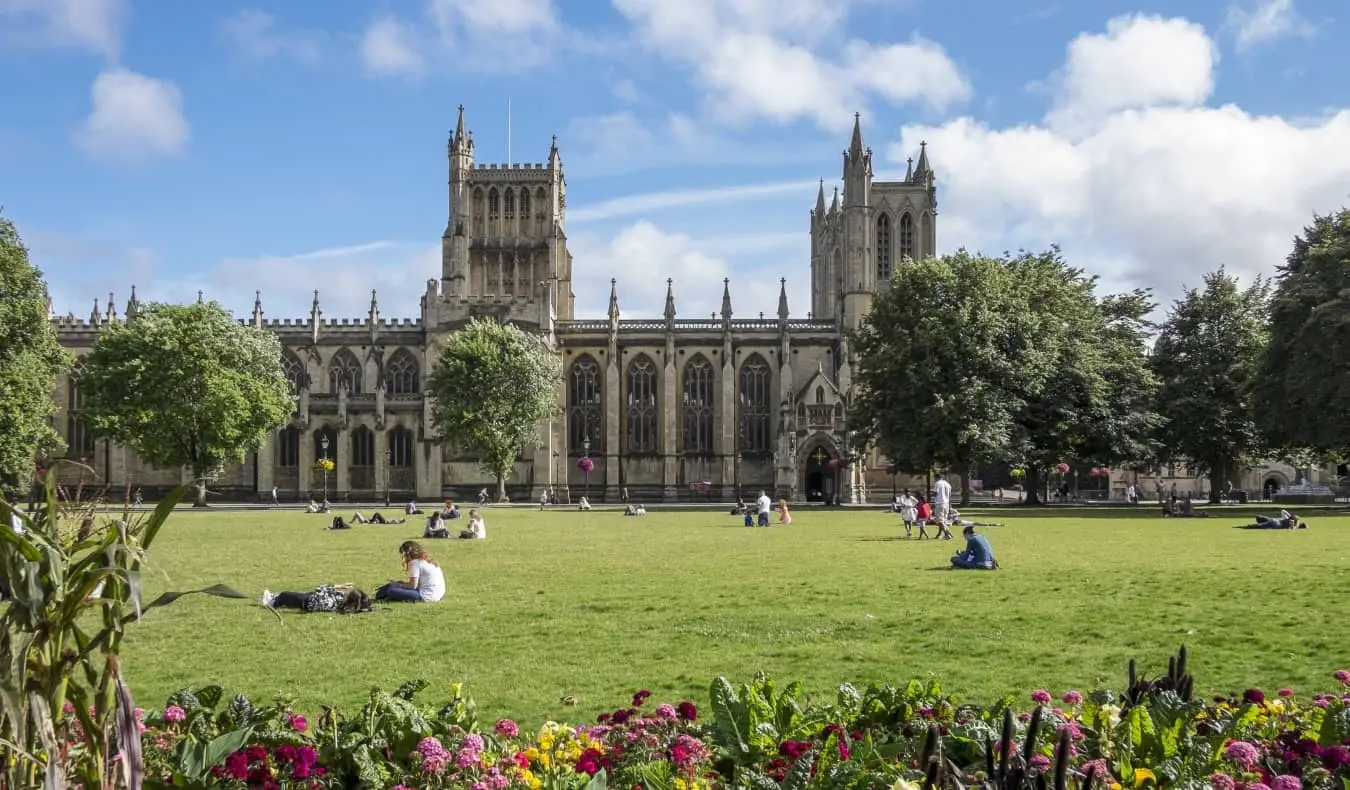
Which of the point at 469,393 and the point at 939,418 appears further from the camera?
the point at 469,393

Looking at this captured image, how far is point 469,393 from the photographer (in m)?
66.1

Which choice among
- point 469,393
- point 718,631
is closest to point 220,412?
point 469,393

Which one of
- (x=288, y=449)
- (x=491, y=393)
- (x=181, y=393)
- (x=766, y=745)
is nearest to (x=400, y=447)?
(x=288, y=449)

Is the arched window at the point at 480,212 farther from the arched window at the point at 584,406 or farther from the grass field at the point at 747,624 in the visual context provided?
the grass field at the point at 747,624

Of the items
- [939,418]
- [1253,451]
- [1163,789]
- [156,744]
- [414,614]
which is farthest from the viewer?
[1253,451]

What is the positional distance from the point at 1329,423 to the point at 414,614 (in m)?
39.6

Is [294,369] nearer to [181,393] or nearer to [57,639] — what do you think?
[181,393]

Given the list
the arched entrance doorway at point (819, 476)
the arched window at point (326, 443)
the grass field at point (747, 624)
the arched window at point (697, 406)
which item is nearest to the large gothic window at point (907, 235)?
the arched window at point (697, 406)

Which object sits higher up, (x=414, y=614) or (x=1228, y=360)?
(x=1228, y=360)

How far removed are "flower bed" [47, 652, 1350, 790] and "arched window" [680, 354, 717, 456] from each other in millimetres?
76910

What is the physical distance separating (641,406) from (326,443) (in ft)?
71.8

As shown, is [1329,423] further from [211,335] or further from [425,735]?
[211,335]

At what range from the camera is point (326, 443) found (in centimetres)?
7969

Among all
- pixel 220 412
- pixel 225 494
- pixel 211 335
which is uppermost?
pixel 211 335
